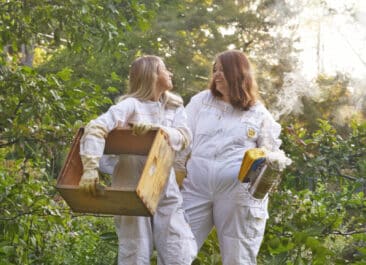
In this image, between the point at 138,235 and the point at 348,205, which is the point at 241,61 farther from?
the point at 348,205

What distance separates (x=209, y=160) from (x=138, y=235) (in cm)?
58

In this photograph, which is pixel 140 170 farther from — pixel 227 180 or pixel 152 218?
pixel 227 180

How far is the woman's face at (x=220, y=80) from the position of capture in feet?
13.0

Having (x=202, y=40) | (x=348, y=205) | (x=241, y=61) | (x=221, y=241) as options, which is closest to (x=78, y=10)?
(x=241, y=61)

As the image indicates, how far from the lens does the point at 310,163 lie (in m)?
5.38


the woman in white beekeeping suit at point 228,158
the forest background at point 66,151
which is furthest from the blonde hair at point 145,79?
the forest background at point 66,151

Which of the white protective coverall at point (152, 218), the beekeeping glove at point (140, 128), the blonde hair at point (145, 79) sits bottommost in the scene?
the white protective coverall at point (152, 218)

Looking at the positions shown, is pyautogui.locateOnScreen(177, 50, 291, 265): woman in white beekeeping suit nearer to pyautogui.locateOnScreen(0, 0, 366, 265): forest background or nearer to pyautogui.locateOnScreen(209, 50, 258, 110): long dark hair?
pyautogui.locateOnScreen(209, 50, 258, 110): long dark hair

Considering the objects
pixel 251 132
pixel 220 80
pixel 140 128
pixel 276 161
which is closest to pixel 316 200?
pixel 251 132

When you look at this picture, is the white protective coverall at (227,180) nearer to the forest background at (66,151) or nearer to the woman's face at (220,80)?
the woman's face at (220,80)

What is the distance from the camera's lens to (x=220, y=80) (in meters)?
3.96

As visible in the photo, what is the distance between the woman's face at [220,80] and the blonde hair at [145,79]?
1.36 feet

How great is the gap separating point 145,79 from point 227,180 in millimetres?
650

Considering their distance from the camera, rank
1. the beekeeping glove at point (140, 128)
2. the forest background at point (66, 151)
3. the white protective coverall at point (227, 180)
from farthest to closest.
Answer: the forest background at point (66, 151) < the white protective coverall at point (227, 180) < the beekeeping glove at point (140, 128)
